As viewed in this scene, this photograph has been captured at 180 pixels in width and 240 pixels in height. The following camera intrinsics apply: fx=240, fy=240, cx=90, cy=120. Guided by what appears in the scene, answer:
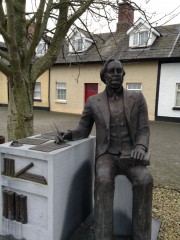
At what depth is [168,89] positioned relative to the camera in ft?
44.2

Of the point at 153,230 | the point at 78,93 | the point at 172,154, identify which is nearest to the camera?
the point at 153,230

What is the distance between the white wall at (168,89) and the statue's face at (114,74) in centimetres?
1125

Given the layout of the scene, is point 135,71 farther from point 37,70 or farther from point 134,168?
point 134,168

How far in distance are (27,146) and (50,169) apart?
0.54 meters

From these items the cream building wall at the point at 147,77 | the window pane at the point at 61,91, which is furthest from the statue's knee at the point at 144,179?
the window pane at the point at 61,91

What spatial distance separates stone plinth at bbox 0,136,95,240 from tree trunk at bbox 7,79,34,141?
59.6 inches

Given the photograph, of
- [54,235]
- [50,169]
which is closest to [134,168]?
[50,169]

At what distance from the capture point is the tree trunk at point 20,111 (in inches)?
168

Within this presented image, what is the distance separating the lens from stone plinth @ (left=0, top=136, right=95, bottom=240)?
2.63 m

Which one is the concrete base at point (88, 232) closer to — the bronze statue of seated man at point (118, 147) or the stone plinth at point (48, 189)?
the stone plinth at point (48, 189)

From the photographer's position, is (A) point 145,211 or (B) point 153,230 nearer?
(A) point 145,211

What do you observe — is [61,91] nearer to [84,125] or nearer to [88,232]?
→ [84,125]

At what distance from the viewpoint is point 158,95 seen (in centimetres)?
1382

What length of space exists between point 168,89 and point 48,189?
1214 cm
